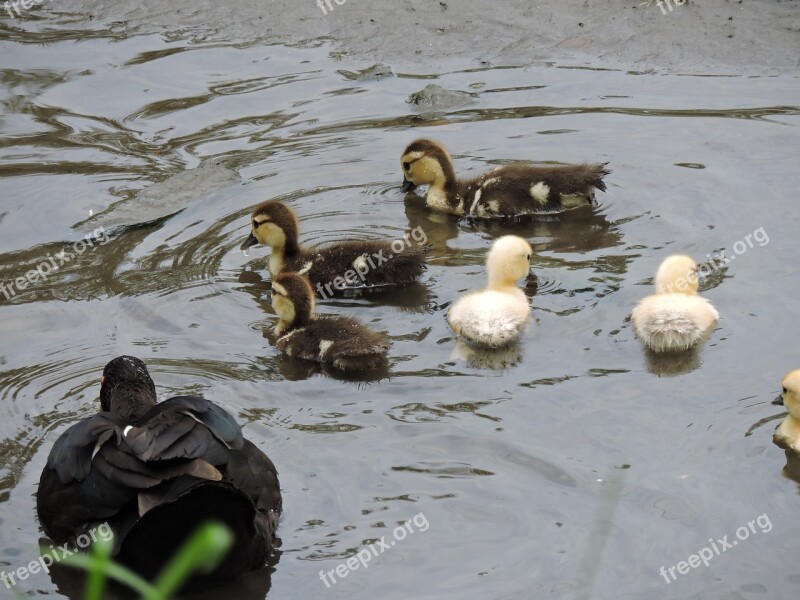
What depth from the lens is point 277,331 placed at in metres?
6.29

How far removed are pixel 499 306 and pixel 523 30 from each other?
4.97m

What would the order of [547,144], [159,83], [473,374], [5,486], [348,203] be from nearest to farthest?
[5,486] < [473,374] < [348,203] < [547,144] < [159,83]

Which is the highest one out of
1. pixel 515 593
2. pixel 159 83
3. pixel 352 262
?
pixel 159 83

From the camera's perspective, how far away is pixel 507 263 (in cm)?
646

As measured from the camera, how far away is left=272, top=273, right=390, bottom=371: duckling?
5828 millimetres

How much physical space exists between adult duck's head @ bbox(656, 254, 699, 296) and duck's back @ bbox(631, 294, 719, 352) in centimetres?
12

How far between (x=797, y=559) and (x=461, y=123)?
540 centimetres

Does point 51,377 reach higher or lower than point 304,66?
lower

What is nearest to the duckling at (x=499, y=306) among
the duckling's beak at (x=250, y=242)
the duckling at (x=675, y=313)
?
the duckling at (x=675, y=313)

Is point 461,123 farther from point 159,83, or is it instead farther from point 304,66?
point 159,83

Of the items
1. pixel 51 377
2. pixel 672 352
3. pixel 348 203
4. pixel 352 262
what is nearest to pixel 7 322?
pixel 51 377

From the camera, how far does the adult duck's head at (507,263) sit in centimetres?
646

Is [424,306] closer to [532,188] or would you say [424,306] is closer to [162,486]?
[532,188]

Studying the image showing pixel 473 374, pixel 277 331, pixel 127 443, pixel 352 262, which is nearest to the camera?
pixel 127 443
